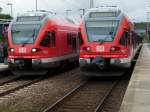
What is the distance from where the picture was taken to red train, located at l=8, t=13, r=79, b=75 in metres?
21.3

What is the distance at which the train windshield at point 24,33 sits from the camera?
21453 millimetres

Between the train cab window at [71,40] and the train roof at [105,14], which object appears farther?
the train cab window at [71,40]

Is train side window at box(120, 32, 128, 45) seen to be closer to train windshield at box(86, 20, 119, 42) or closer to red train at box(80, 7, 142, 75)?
red train at box(80, 7, 142, 75)

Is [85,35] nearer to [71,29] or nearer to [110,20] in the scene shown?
[110,20]

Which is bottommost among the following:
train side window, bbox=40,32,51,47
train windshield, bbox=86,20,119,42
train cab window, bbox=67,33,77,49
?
train cab window, bbox=67,33,77,49

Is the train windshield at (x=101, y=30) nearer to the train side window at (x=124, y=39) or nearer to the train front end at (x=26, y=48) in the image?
the train side window at (x=124, y=39)

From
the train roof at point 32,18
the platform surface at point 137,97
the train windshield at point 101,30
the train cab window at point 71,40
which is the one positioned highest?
the train roof at point 32,18

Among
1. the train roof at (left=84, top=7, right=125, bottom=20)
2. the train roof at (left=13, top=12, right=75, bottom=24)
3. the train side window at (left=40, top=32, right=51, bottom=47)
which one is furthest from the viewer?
the train roof at (left=13, top=12, right=75, bottom=24)

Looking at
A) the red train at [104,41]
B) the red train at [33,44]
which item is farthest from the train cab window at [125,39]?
the red train at [33,44]

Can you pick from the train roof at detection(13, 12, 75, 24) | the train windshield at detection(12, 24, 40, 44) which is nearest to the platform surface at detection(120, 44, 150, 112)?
the train windshield at detection(12, 24, 40, 44)

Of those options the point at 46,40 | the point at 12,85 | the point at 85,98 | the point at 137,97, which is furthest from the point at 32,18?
the point at 137,97

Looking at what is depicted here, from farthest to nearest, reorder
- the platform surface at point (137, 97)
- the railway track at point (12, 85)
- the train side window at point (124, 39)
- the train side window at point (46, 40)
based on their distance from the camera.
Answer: the train side window at point (46, 40) < the train side window at point (124, 39) < the railway track at point (12, 85) < the platform surface at point (137, 97)

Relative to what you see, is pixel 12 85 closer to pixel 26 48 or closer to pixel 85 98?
pixel 26 48

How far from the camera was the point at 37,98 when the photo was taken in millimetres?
15117
